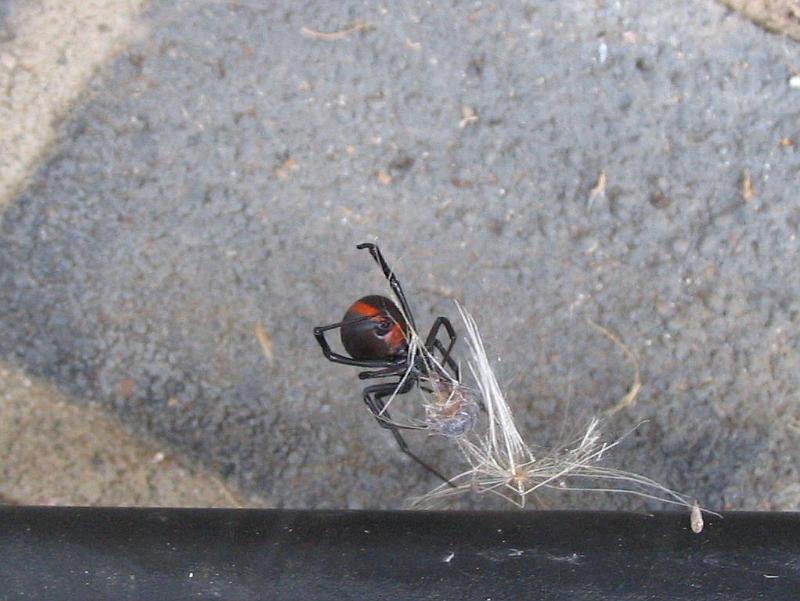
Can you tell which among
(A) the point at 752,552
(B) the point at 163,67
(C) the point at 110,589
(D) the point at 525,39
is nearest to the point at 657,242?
(D) the point at 525,39

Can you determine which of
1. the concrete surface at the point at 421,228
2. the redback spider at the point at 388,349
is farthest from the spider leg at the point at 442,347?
the concrete surface at the point at 421,228

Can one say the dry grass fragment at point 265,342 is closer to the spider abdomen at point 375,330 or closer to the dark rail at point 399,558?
the spider abdomen at point 375,330

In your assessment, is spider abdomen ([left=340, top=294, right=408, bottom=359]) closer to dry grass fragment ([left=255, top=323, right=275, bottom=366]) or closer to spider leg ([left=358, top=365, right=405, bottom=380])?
spider leg ([left=358, top=365, right=405, bottom=380])

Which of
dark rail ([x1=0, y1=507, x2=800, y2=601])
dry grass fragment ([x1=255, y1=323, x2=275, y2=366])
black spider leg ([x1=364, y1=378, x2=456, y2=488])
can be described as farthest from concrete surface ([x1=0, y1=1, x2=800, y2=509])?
dark rail ([x1=0, y1=507, x2=800, y2=601])

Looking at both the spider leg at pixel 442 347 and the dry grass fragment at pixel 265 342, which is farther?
the dry grass fragment at pixel 265 342

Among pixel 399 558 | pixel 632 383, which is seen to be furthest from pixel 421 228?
pixel 399 558

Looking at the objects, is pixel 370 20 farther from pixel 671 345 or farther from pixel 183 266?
pixel 671 345

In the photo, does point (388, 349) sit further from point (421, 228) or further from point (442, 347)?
point (421, 228)
